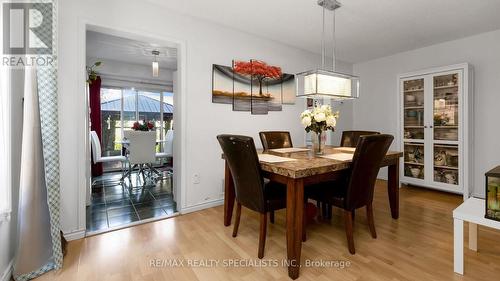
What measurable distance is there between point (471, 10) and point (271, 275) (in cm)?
329

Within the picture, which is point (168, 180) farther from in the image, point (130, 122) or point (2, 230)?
point (2, 230)

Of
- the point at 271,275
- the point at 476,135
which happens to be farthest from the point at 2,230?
the point at 476,135

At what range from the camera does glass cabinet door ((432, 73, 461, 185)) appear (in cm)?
332

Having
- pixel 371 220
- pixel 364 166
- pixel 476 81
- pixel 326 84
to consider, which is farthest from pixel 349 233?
pixel 476 81

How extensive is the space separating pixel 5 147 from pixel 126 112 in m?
4.21

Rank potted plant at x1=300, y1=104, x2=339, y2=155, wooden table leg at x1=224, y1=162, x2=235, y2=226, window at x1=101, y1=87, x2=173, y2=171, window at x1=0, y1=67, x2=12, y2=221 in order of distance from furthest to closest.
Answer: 1. window at x1=101, y1=87, x2=173, y2=171
2. wooden table leg at x1=224, y1=162, x2=235, y2=226
3. potted plant at x1=300, y1=104, x2=339, y2=155
4. window at x1=0, y1=67, x2=12, y2=221

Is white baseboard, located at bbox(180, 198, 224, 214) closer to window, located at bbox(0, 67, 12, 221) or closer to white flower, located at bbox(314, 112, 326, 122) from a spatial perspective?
window, located at bbox(0, 67, 12, 221)

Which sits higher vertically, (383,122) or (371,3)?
(371,3)

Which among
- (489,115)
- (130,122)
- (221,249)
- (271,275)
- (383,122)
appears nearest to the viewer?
(271,275)

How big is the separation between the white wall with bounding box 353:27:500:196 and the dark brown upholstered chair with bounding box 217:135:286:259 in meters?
3.11

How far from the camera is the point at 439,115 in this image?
347 centimetres

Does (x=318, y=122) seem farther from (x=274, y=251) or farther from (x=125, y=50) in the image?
(x=125, y=50)

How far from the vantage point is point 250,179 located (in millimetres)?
1774

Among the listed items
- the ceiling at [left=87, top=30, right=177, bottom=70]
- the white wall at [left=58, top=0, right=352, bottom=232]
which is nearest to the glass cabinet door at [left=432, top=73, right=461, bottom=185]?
the white wall at [left=58, top=0, right=352, bottom=232]
